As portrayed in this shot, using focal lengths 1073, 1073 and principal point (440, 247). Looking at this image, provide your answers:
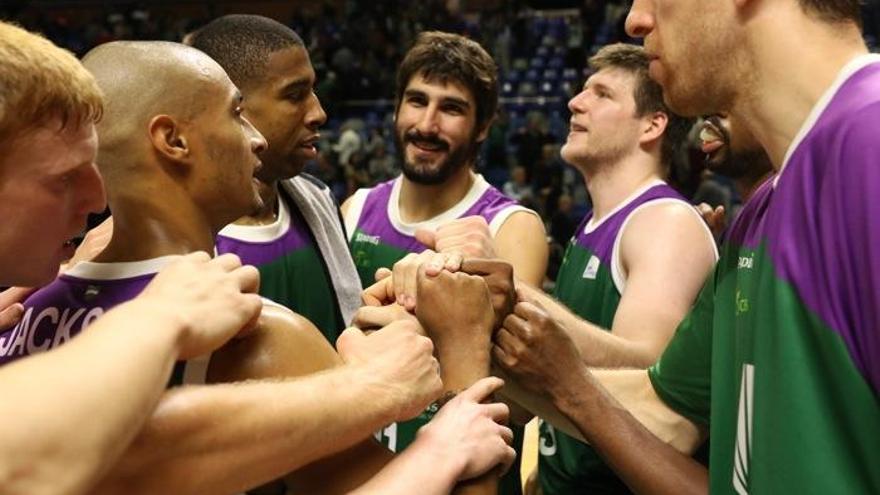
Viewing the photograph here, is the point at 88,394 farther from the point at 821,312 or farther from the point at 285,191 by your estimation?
the point at 285,191

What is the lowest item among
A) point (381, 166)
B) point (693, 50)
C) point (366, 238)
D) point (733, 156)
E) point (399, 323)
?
point (381, 166)

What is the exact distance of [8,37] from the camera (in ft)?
4.60

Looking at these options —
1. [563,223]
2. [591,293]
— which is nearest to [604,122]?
[591,293]

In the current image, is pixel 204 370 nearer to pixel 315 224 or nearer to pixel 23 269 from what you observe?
pixel 23 269

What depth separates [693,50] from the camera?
181 cm

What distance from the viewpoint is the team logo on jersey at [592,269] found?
3.65 meters

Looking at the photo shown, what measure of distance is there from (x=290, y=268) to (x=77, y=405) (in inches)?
86.3

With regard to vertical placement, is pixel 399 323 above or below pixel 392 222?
above

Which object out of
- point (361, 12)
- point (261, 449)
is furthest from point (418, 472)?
point (361, 12)

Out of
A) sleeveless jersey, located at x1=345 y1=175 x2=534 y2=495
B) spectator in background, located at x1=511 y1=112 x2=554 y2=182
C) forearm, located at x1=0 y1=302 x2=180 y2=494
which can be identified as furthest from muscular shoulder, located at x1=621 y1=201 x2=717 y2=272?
spectator in background, located at x1=511 y1=112 x2=554 y2=182

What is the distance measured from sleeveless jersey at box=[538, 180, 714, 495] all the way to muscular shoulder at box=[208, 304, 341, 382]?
1675 mm

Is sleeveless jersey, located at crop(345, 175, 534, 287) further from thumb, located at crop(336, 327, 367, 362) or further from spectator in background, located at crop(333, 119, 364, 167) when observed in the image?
spectator in background, located at crop(333, 119, 364, 167)

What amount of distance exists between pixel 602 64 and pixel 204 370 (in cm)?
265

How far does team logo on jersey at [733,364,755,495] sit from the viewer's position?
165 cm
